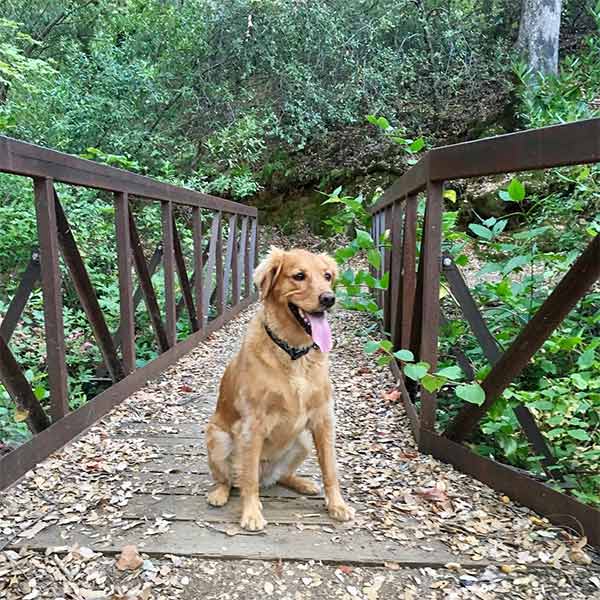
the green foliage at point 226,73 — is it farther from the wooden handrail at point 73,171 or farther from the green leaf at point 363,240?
the green leaf at point 363,240

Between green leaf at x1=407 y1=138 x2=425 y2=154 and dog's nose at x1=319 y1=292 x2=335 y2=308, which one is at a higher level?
green leaf at x1=407 y1=138 x2=425 y2=154

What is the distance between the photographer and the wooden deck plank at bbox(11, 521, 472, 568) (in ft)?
6.77

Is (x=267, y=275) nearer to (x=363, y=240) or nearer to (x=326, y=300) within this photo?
(x=326, y=300)

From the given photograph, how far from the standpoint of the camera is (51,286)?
2773 millimetres

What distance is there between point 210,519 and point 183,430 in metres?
1.17

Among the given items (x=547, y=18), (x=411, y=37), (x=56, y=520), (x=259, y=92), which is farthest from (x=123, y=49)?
(x=56, y=520)

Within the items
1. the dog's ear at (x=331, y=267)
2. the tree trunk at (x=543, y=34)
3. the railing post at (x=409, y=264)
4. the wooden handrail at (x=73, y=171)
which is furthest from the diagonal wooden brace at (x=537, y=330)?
the tree trunk at (x=543, y=34)

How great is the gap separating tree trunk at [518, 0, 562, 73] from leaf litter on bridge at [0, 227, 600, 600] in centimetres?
1052

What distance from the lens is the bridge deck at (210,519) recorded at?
202 centimetres

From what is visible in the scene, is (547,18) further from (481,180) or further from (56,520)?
(56,520)

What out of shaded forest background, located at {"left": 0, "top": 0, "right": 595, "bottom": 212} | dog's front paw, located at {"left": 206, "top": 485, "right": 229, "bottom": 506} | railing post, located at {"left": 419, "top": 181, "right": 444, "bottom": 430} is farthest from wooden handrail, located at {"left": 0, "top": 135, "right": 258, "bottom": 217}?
shaded forest background, located at {"left": 0, "top": 0, "right": 595, "bottom": 212}

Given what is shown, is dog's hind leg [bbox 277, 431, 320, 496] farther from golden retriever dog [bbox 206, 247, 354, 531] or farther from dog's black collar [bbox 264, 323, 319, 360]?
dog's black collar [bbox 264, 323, 319, 360]

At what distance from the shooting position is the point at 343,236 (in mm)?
12953

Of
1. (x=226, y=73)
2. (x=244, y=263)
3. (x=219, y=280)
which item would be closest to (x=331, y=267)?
(x=219, y=280)
